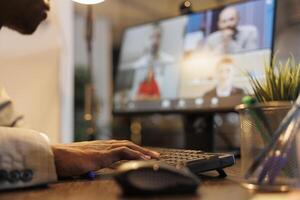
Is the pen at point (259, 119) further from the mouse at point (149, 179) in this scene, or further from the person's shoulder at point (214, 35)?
the person's shoulder at point (214, 35)

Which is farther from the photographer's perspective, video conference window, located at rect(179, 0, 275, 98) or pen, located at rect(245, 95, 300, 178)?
video conference window, located at rect(179, 0, 275, 98)

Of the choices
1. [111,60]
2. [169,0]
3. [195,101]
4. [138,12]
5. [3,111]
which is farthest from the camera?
[111,60]

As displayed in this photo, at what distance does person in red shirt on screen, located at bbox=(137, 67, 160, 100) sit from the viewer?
1.68m

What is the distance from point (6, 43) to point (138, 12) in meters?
3.79

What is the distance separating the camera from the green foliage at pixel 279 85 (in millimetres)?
724

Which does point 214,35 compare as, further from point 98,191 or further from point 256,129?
point 98,191

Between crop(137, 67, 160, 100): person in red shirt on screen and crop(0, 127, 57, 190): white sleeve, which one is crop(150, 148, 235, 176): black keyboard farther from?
crop(137, 67, 160, 100): person in red shirt on screen

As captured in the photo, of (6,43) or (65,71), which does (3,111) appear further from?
(65,71)

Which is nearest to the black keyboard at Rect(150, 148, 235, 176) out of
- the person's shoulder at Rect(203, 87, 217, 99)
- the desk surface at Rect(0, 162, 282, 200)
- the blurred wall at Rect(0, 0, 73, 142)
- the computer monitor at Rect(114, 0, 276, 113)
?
the desk surface at Rect(0, 162, 282, 200)

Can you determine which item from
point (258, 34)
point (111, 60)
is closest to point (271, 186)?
point (258, 34)

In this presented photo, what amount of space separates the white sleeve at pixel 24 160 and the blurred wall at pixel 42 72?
1.02 m

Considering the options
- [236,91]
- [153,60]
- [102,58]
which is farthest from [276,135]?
[102,58]

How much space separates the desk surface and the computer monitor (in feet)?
2.22

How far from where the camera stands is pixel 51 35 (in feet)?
5.87
